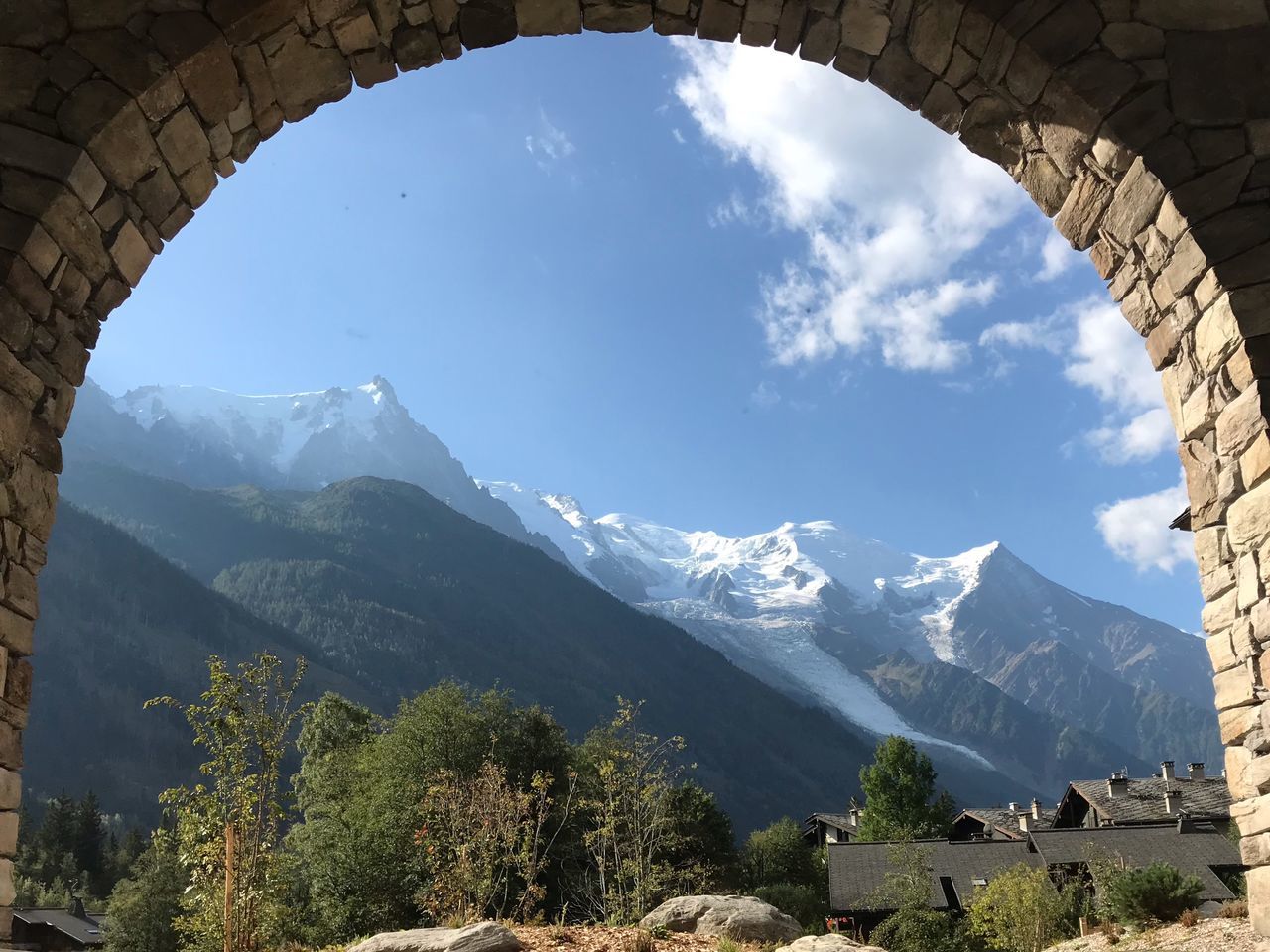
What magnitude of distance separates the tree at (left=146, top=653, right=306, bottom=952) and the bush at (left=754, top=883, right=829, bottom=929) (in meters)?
29.0

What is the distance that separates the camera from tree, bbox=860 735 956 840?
50.0 metres

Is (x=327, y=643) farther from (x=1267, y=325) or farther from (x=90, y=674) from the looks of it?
(x=1267, y=325)

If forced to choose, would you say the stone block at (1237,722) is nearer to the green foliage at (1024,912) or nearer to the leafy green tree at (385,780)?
the leafy green tree at (385,780)

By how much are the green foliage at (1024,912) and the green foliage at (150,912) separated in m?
25.8

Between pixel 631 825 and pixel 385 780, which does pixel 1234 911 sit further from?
pixel 385 780

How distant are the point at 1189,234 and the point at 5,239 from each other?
4.70 m

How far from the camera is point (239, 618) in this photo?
13488 centimetres

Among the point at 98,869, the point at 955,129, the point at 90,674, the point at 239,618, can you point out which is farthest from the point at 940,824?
the point at 239,618

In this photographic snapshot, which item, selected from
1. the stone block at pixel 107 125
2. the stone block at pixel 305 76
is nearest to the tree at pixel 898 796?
the stone block at pixel 305 76

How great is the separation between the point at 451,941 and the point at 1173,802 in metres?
37.0

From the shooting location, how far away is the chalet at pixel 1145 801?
37.4 m

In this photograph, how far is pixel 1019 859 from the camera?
3447 cm

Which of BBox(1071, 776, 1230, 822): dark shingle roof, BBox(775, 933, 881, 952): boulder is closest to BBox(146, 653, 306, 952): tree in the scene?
BBox(775, 933, 881, 952): boulder

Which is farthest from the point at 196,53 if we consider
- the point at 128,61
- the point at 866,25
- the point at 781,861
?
the point at 781,861
